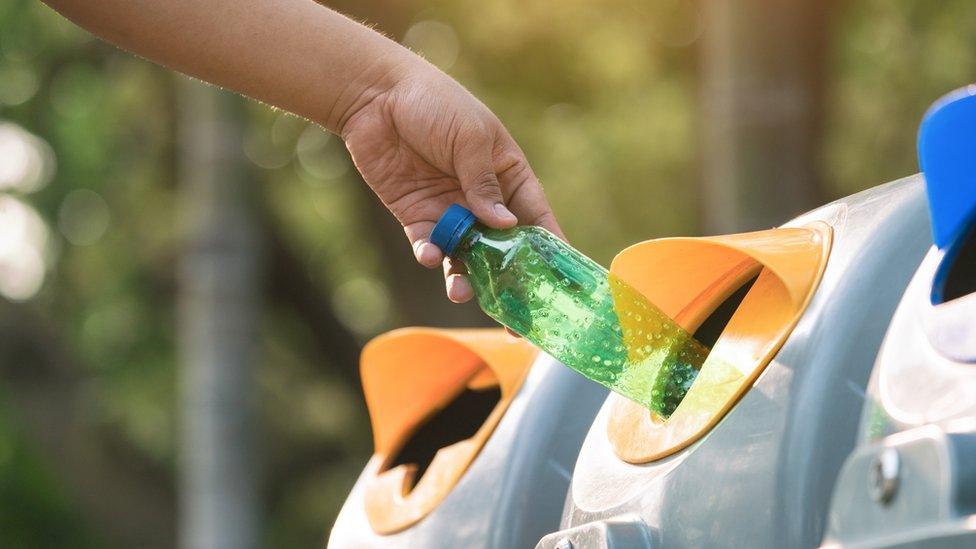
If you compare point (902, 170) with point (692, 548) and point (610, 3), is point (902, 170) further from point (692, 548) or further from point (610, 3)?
point (692, 548)

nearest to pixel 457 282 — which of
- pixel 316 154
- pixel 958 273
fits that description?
pixel 958 273

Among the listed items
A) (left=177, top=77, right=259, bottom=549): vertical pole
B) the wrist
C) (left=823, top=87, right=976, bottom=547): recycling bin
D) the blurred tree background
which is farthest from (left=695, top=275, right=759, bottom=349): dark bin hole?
the blurred tree background

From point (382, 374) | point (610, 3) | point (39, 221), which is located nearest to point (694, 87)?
point (610, 3)

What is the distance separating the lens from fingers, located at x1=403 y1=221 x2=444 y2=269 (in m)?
1.97

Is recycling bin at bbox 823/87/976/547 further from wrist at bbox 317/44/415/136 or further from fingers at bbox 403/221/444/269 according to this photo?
wrist at bbox 317/44/415/136

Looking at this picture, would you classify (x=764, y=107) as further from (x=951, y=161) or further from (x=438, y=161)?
(x=951, y=161)

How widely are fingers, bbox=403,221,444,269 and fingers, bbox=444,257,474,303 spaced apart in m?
0.03

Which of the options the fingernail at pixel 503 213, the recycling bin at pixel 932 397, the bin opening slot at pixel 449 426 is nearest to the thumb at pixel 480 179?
the fingernail at pixel 503 213

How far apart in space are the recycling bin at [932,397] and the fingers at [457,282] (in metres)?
0.82

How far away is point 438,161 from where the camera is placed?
6.73 feet

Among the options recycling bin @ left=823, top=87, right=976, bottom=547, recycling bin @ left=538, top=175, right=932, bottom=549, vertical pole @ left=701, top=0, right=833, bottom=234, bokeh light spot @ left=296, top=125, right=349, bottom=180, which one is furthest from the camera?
bokeh light spot @ left=296, top=125, right=349, bottom=180

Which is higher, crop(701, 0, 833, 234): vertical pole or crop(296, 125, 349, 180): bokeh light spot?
crop(701, 0, 833, 234): vertical pole

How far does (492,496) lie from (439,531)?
0.12m

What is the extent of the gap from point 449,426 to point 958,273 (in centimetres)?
132
